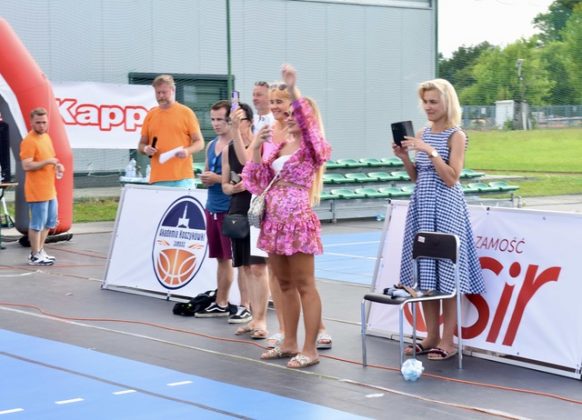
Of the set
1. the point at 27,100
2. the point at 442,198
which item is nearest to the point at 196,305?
the point at 442,198

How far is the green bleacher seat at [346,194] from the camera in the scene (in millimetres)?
19234

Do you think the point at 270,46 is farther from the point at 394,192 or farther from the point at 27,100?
the point at 27,100

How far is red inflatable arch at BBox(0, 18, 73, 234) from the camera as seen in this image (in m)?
15.2


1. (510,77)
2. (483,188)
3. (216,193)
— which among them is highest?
(510,77)

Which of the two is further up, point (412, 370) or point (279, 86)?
point (279, 86)

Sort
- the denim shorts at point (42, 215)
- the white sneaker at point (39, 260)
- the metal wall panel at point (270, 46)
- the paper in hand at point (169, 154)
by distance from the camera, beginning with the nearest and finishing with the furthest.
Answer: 1. the paper in hand at point (169, 154)
2. the white sneaker at point (39, 260)
3. the denim shorts at point (42, 215)
4. the metal wall panel at point (270, 46)

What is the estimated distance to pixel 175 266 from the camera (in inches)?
423

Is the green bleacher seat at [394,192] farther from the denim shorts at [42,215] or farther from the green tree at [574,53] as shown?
the denim shorts at [42,215]

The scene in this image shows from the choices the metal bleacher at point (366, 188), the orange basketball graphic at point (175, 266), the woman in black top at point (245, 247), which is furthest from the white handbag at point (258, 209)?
the metal bleacher at point (366, 188)

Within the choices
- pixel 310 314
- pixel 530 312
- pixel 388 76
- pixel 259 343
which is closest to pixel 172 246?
pixel 259 343

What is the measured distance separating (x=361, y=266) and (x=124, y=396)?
22.4ft

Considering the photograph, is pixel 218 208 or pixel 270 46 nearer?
pixel 218 208

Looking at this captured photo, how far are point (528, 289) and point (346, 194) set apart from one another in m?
12.0

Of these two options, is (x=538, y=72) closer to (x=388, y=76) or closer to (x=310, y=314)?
(x=388, y=76)
